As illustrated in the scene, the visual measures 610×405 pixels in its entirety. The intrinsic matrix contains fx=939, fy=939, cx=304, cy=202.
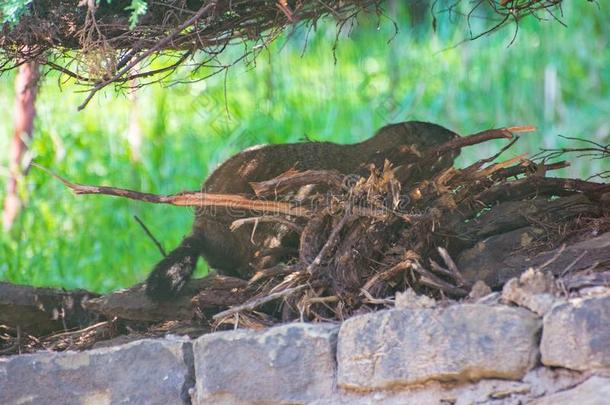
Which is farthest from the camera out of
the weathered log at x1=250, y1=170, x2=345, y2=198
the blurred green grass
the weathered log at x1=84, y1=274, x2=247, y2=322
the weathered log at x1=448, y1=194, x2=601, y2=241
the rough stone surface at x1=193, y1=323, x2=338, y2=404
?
the blurred green grass

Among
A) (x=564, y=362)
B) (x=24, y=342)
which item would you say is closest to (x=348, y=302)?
(x=564, y=362)

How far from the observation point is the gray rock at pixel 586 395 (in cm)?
270

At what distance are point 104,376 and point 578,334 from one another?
1871 millimetres

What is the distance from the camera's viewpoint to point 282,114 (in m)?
8.45

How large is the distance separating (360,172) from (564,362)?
6.64 ft

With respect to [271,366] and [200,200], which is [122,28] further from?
[271,366]

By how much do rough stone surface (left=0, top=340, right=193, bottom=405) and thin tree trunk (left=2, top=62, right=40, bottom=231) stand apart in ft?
14.2

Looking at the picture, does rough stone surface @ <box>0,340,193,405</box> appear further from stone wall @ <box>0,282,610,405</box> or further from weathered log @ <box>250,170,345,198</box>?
weathered log @ <box>250,170,345,198</box>

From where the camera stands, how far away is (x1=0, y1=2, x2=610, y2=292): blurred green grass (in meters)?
7.81

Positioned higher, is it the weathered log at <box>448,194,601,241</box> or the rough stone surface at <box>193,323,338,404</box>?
the weathered log at <box>448,194,601,241</box>

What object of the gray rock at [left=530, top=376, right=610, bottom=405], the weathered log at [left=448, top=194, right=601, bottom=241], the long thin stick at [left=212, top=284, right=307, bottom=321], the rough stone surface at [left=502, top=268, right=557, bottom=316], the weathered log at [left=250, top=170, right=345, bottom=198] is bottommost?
the gray rock at [left=530, top=376, right=610, bottom=405]

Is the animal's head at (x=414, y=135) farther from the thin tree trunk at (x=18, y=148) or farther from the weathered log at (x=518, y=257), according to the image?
the thin tree trunk at (x=18, y=148)

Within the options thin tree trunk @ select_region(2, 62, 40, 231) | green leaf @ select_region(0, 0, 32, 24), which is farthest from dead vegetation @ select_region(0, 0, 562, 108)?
thin tree trunk @ select_region(2, 62, 40, 231)

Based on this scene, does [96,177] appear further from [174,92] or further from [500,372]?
[500,372]
